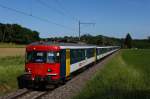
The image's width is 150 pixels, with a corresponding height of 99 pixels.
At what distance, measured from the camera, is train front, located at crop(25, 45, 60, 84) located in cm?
1906

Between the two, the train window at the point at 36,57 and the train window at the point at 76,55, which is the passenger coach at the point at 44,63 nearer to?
the train window at the point at 36,57

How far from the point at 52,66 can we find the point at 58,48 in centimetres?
102

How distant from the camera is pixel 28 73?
19.3 m

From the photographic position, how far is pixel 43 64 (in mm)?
19125

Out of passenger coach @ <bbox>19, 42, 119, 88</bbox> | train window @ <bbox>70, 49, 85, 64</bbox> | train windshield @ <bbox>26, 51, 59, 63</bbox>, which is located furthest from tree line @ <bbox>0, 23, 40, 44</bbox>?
train windshield @ <bbox>26, 51, 59, 63</bbox>

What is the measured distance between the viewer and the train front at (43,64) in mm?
19062

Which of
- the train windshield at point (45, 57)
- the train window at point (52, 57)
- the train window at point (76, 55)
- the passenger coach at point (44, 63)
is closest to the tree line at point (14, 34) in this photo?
the train window at point (76, 55)

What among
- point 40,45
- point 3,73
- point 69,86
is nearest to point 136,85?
point 69,86

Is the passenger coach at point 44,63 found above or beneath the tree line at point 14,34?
beneath

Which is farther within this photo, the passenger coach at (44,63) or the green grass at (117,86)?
the passenger coach at (44,63)

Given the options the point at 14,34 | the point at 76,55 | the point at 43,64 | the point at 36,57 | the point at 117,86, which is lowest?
the point at 117,86

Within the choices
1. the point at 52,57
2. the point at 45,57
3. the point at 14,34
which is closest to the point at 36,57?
the point at 45,57

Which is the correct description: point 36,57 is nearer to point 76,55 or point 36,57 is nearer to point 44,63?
point 44,63

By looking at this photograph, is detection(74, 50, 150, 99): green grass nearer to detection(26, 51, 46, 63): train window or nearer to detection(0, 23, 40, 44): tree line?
detection(26, 51, 46, 63): train window
